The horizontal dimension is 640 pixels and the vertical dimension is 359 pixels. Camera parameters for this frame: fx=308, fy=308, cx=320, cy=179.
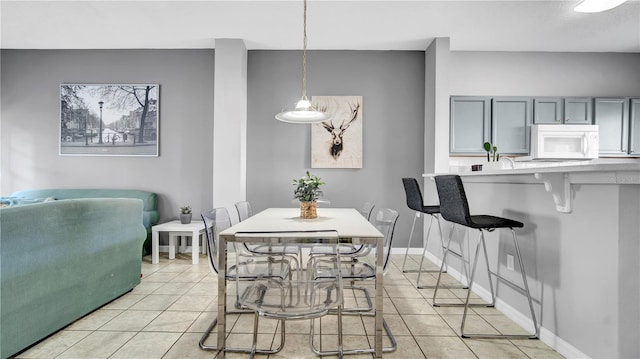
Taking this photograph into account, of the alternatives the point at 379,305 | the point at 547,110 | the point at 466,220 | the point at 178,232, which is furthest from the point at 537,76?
the point at 178,232

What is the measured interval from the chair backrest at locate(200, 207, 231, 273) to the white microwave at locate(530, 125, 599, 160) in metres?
3.90

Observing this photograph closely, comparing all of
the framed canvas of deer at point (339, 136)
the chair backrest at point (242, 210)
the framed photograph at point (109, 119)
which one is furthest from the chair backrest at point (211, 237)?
the framed photograph at point (109, 119)

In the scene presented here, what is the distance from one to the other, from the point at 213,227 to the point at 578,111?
4876 millimetres

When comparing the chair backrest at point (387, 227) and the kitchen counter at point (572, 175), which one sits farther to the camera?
the chair backrest at point (387, 227)

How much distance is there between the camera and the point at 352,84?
4305 millimetres

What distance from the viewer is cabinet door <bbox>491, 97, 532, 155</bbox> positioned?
4.12m

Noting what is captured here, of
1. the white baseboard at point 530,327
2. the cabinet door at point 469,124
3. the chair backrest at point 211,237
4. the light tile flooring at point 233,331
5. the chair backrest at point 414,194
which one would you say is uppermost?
the cabinet door at point 469,124

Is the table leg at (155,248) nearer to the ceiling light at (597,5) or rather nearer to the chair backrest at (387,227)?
the chair backrest at (387,227)

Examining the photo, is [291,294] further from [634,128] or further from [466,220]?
[634,128]

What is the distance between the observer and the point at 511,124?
163 inches

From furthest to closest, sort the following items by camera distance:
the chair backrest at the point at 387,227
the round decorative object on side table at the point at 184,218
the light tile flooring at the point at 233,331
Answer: the round decorative object on side table at the point at 184,218
the chair backrest at the point at 387,227
the light tile flooring at the point at 233,331

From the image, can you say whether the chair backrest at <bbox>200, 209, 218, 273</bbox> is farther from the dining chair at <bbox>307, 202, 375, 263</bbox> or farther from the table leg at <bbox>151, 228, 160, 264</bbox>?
the table leg at <bbox>151, 228, 160, 264</bbox>

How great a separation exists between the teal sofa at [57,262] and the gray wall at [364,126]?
6.41ft

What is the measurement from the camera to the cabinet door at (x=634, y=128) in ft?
13.5
